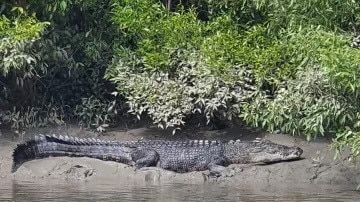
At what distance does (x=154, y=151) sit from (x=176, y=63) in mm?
1358

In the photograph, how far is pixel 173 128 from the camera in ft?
48.8

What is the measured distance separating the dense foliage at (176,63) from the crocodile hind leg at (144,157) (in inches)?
21.0

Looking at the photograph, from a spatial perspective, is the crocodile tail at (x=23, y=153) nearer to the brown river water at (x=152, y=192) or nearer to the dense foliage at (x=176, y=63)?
the brown river water at (x=152, y=192)

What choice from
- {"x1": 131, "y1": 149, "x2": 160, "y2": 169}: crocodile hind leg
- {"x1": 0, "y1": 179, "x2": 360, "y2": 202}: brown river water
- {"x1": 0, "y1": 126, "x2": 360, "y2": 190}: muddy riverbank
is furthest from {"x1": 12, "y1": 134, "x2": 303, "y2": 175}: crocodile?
{"x1": 0, "y1": 179, "x2": 360, "y2": 202}: brown river water

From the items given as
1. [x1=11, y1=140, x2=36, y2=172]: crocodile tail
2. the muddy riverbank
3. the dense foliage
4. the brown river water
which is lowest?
the brown river water

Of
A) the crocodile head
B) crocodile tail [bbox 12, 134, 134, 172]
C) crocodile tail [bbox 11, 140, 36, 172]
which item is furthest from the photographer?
crocodile tail [bbox 12, 134, 134, 172]

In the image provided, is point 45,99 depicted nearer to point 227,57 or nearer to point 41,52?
point 41,52

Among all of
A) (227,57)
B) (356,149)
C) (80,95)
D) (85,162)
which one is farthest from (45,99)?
(356,149)

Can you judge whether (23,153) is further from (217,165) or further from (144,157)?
(217,165)

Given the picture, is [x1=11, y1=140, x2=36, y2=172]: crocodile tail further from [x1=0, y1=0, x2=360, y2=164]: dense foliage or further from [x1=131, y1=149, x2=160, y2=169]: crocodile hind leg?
[x1=131, y1=149, x2=160, y2=169]: crocodile hind leg

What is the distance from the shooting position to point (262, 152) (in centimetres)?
1367

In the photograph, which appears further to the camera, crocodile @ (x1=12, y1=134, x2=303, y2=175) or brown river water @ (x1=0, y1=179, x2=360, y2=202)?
crocodile @ (x1=12, y1=134, x2=303, y2=175)

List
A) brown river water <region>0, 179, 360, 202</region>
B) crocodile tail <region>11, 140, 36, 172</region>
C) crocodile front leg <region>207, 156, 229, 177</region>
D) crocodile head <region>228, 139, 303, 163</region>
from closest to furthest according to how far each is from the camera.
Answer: brown river water <region>0, 179, 360, 202</region> < crocodile head <region>228, 139, 303, 163</region> < crocodile front leg <region>207, 156, 229, 177</region> < crocodile tail <region>11, 140, 36, 172</region>

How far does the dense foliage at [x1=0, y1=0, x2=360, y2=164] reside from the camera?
1273 centimetres
